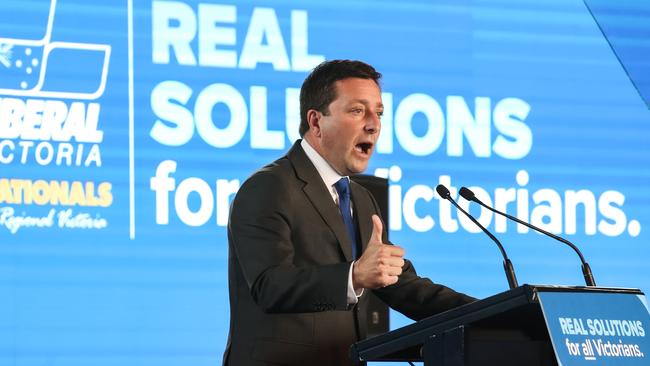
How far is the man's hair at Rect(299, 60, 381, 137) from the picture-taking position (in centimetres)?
313

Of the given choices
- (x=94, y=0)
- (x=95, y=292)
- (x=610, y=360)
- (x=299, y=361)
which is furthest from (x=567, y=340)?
(x=94, y=0)

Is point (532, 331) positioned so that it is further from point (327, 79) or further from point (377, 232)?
point (327, 79)

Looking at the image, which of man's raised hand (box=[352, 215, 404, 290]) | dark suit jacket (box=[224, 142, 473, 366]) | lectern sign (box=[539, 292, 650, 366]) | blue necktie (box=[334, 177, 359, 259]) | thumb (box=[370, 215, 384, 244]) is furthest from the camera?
blue necktie (box=[334, 177, 359, 259])

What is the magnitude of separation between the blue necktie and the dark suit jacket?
0.03 metres

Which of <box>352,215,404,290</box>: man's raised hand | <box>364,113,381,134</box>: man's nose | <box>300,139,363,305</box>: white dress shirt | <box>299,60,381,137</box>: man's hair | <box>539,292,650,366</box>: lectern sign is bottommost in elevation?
<box>539,292,650,366</box>: lectern sign

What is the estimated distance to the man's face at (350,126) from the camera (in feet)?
10.1

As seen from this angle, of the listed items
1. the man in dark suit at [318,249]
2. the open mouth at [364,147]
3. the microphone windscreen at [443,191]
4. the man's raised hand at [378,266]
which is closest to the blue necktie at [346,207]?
the man in dark suit at [318,249]

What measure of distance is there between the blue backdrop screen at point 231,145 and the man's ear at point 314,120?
5.71 feet

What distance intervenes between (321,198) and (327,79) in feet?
1.17

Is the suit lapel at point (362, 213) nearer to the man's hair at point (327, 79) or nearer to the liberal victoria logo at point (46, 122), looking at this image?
the man's hair at point (327, 79)

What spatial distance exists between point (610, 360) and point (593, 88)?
347 centimetres

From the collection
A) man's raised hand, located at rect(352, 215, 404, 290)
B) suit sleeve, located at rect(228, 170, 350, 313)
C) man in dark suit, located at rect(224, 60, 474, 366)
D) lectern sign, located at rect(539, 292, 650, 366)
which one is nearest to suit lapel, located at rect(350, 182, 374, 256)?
man in dark suit, located at rect(224, 60, 474, 366)

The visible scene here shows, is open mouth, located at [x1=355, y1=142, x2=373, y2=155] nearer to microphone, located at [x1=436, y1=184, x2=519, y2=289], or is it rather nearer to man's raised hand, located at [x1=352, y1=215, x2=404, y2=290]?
microphone, located at [x1=436, y1=184, x2=519, y2=289]

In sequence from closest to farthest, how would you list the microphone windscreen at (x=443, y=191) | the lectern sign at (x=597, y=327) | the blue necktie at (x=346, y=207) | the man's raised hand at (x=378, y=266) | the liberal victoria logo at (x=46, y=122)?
the lectern sign at (x=597, y=327)
the man's raised hand at (x=378, y=266)
the microphone windscreen at (x=443, y=191)
the blue necktie at (x=346, y=207)
the liberal victoria logo at (x=46, y=122)
